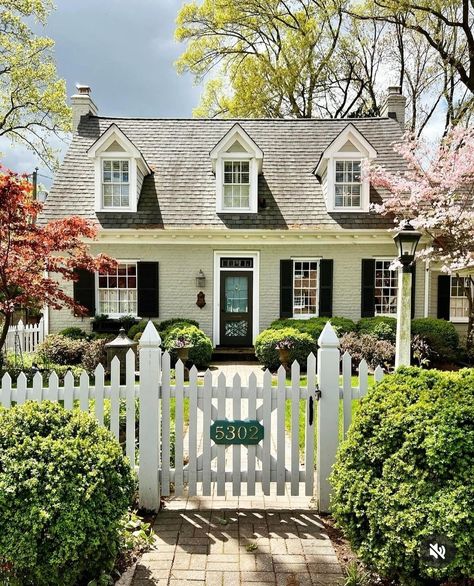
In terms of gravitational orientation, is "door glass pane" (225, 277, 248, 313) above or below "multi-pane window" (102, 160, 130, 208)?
below

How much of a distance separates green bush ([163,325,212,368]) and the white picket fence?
3.66 metres

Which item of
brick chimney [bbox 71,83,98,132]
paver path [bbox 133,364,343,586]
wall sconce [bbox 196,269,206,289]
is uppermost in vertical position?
brick chimney [bbox 71,83,98,132]

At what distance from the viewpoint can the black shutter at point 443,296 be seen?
13.1m

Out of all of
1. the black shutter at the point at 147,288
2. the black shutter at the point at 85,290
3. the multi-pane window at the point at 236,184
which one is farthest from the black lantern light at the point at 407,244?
the black shutter at the point at 85,290

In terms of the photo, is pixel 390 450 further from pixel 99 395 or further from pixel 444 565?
pixel 99 395

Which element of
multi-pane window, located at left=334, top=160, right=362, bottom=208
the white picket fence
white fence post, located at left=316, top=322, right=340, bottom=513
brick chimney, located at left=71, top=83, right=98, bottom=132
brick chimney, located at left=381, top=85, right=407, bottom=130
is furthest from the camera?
brick chimney, located at left=381, top=85, right=407, bottom=130

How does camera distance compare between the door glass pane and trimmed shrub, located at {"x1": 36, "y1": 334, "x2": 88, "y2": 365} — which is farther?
the door glass pane

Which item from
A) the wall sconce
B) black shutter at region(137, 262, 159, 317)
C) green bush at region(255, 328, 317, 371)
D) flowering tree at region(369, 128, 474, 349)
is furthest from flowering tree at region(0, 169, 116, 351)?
flowering tree at region(369, 128, 474, 349)

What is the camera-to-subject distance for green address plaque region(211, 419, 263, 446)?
12.7 ft

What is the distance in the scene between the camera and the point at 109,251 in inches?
508

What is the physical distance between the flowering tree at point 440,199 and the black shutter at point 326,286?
2.14 metres

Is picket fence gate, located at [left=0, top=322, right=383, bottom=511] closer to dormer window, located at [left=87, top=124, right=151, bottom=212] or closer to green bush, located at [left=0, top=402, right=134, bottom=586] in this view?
green bush, located at [left=0, top=402, right=134, bottom=586]

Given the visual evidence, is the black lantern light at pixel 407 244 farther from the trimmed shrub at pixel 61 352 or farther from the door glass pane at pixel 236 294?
the trimmed shrub at pixel 61 352

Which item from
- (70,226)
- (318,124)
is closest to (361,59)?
(318,124)
